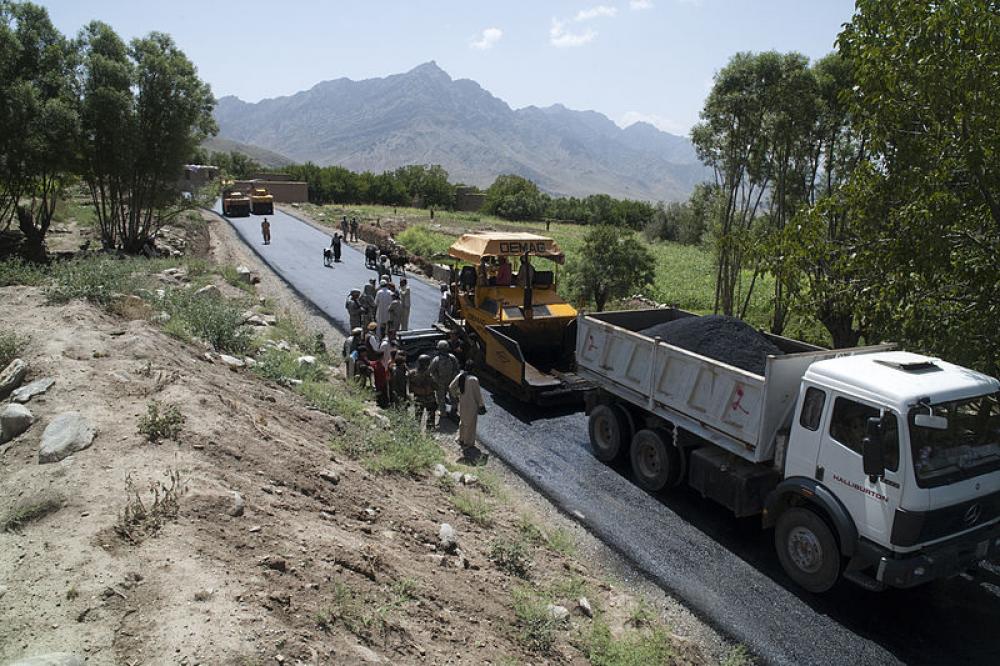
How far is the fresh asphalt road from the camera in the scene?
6.32 meters

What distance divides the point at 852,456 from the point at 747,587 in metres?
1.85

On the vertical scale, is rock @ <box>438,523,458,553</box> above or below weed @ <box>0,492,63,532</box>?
below

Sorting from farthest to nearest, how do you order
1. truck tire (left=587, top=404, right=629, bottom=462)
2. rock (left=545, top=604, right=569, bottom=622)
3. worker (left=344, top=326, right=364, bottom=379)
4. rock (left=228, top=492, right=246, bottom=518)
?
1. worker (left=344, top=326, right=364, bottom=379)
2. truck tire (left=587, top=404, right=629, bottom=462)
3. rock (left=545, top=604, right=569, bottom=622)
4. rock (left=228, top=492, right=246, bottom=518)

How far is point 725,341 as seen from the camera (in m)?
9.05

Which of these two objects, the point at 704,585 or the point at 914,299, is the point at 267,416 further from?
the point at 914,299

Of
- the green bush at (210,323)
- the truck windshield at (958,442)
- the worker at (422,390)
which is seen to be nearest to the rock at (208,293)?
the green bush at (210,323)

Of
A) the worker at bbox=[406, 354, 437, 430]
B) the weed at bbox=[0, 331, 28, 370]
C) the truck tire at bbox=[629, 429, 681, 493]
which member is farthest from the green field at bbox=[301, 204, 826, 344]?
the weed at bbox=[0, 331, 28, 370]

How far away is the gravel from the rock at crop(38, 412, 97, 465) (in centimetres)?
735

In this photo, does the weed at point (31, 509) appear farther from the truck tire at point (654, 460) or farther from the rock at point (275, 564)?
the truck tire at point (654, 460)

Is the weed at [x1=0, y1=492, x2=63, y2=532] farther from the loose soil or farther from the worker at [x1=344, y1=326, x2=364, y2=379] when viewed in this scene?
the worker at [x1=344, y1=326, x2=364, y2=379]

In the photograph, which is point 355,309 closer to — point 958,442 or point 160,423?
point 160,423

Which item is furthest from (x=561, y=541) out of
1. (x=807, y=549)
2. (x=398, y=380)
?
(x=398, y=380)

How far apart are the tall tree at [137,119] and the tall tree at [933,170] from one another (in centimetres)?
2038

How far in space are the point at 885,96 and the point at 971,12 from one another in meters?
1.14
